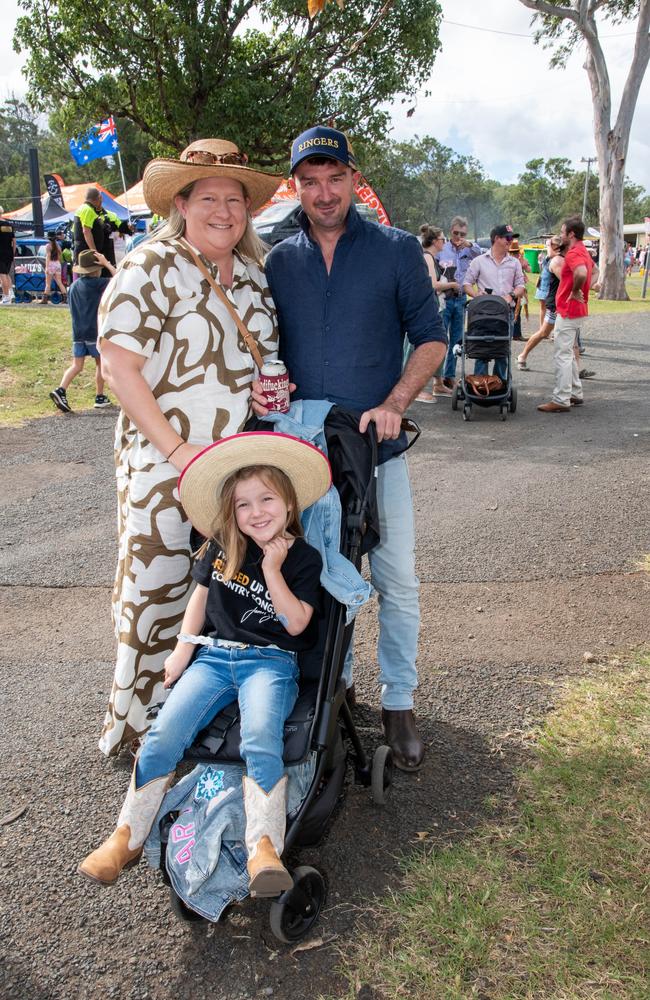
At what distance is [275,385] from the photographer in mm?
2840

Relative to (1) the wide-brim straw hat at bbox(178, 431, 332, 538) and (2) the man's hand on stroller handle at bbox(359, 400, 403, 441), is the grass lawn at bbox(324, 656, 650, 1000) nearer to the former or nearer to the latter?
(1) the wide-brim straw hat at bbox(178, 431, 332, 538)

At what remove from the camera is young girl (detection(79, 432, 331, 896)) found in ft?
7.86

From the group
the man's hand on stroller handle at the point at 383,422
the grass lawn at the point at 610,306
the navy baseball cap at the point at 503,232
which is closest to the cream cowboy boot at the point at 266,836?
the man's hand on stroller handle at the point at 383,422

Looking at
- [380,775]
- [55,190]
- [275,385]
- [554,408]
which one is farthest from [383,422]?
[55,190]

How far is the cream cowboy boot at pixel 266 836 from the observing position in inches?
85.6

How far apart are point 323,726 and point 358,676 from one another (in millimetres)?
1510

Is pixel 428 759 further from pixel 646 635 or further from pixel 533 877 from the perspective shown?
pixel 646 635

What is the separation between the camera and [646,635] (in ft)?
13.9

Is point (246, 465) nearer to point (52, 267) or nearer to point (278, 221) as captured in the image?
point (278, 221)

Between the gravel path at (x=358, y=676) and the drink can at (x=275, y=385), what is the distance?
1534 mm

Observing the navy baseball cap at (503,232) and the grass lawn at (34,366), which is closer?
the navy baseball cap at (503,232)

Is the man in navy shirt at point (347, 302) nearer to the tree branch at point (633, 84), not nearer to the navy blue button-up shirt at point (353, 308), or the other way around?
the navy blue button-up shirt at point (353, 308)

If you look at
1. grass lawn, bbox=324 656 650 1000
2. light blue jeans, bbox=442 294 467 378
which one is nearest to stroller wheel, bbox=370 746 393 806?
grass lawn, bbox=324 656 650 1000

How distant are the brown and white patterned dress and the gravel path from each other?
499 mm
